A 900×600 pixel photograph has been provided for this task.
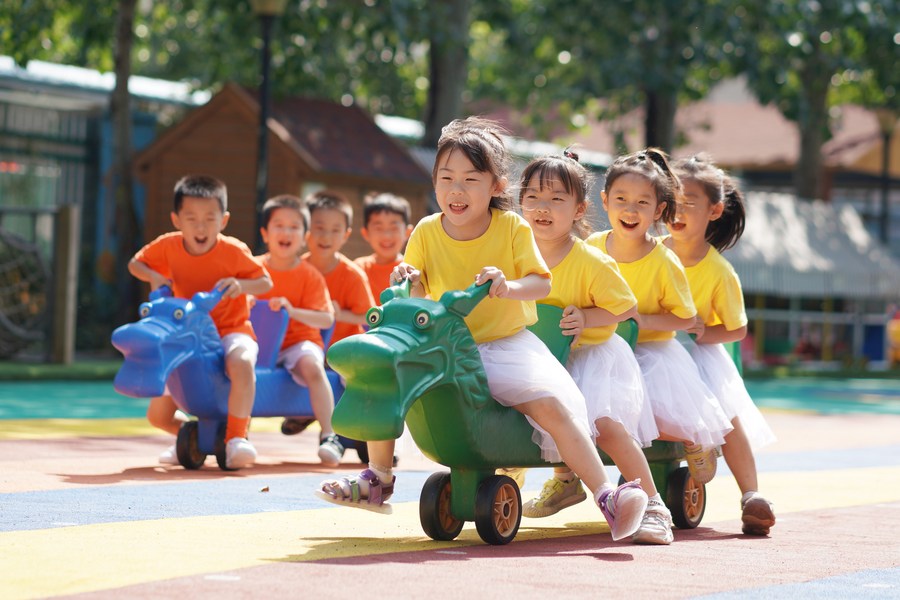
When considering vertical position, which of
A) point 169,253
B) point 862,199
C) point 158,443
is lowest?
point 158,443

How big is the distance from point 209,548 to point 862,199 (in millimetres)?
38128

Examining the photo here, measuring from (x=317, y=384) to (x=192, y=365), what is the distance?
39.1 inches

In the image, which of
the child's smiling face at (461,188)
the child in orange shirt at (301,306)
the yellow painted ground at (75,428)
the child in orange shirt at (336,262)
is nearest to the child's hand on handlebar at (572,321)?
the child's smiling face at (461,188)

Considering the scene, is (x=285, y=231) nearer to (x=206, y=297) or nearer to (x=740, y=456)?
(x=206, y=297)

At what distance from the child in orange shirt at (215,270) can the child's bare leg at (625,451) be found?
274cm

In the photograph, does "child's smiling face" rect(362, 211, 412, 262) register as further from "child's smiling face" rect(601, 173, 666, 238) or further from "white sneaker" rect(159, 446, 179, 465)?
"child's smiling face" rect(601, 173, 666, 238)

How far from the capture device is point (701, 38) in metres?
24.1

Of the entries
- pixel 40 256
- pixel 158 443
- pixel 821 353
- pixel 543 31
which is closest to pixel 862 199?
pixel 821 353

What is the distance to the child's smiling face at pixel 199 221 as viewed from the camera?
337 inches

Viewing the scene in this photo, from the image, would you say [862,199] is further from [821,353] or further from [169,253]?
[169,253]

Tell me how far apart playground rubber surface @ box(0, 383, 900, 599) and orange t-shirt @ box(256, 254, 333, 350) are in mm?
742

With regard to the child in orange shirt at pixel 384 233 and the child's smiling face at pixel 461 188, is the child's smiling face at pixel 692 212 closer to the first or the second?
the child's smiling face at pixel 461 188

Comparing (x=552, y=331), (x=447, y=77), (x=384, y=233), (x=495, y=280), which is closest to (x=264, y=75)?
(x=447, y=77)

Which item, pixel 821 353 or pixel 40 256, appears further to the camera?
pixel 821 353
